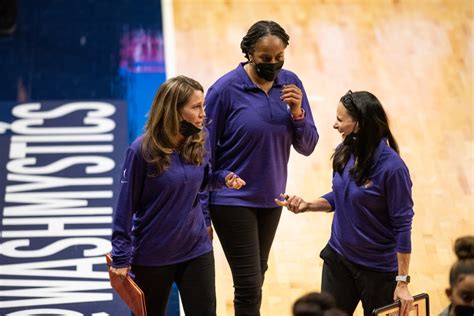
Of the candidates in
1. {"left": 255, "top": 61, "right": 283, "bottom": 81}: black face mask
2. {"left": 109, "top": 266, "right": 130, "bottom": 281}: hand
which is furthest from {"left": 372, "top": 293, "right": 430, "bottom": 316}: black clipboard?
{"left": 255, "top": 61, "right": 283, "bottom": 81}: black face mask

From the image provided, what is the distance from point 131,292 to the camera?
4.54m

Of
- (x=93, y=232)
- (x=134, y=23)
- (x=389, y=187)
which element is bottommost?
(x=93, y=232)

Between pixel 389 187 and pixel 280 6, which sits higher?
pixel 280 6

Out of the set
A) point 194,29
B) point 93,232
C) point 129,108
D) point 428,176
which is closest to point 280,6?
point 194,29

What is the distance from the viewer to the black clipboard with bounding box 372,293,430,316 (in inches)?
171

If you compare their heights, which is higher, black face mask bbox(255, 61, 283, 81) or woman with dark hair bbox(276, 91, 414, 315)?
A: black face mask bbox(255, 61, 283, 81)

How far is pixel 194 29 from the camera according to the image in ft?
31.6

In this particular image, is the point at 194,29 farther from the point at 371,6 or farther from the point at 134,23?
the point at 371,6

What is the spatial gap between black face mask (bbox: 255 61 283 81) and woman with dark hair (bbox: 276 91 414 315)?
0.39 m

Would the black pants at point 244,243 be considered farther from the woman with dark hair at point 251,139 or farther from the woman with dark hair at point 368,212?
the woman with dark hair at point 368,212

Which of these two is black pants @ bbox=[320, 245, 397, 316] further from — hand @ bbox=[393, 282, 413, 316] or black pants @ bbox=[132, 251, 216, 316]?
black pants @ bbox=[132, 251, 216, 316]

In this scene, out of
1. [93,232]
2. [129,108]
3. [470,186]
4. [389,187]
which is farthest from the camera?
[129,108]

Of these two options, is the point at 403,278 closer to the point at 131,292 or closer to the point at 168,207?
the point at 168,207

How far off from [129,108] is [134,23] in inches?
66.5
